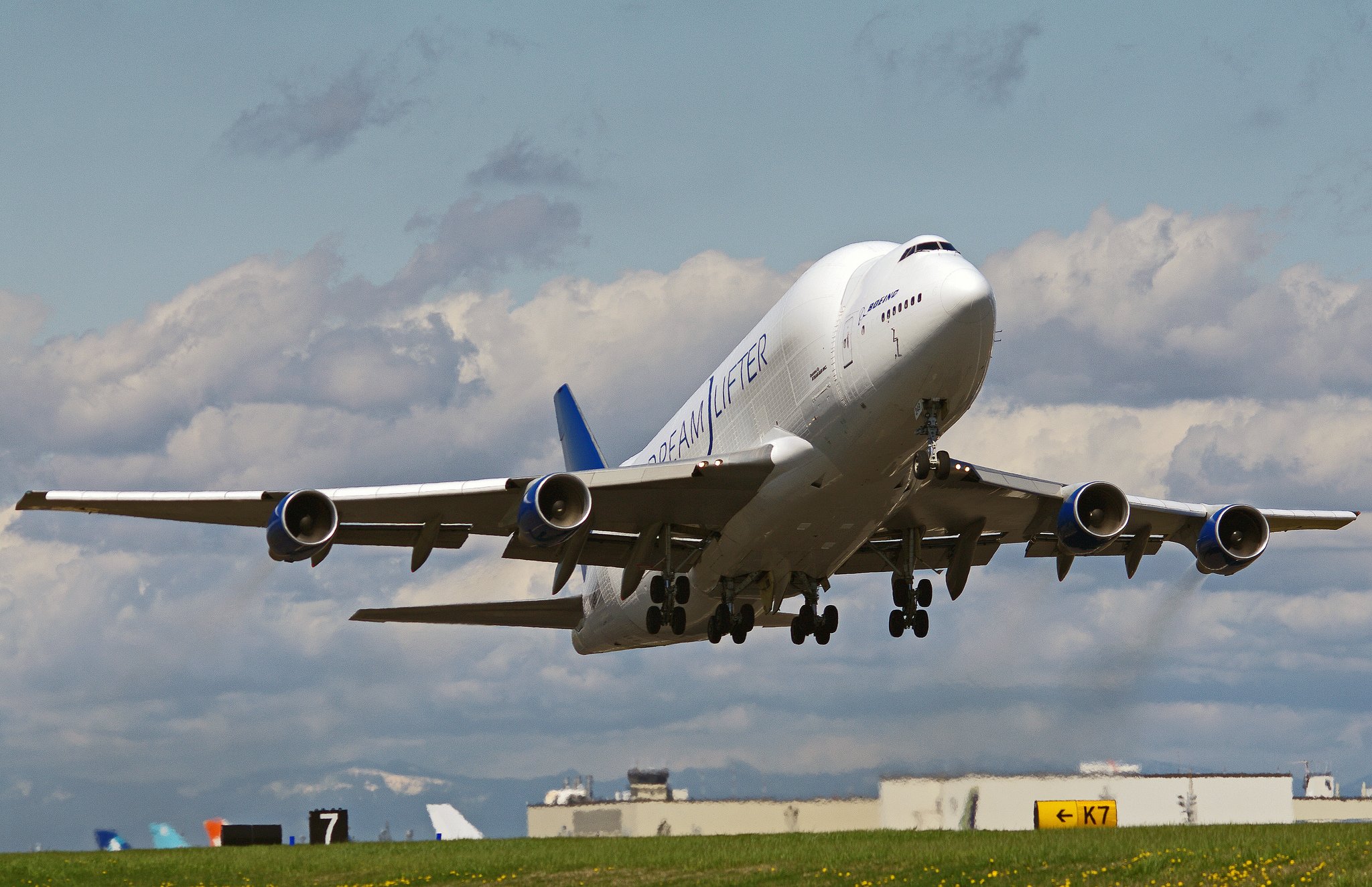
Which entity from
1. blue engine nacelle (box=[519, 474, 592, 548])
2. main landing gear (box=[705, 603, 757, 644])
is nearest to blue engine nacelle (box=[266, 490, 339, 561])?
blue engine nacelle (box=[519, 474, 592, 548])

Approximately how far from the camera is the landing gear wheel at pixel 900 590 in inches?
1622

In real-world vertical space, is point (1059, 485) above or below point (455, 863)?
above

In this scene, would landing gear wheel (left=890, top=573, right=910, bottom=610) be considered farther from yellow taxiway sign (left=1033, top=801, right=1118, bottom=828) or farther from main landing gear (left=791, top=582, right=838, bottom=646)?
yellow taxiway sign (left=1033, top=801, right=1118, bottom=828)

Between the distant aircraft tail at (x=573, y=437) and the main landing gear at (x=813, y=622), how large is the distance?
44.0ft

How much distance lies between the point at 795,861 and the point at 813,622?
6860 millimetres

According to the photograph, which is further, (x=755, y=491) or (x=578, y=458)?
(x=578, y=458)

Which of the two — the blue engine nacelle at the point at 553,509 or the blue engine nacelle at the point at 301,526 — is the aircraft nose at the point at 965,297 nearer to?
the blue engine nacelle at the point at 553,509

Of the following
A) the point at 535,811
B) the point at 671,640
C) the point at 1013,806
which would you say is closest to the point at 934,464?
the point at 671,640

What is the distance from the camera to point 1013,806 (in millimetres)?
57688

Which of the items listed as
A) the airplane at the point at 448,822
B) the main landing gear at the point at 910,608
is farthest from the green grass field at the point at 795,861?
A: the airplane at the point at 448,822

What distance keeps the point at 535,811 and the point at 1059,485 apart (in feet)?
196

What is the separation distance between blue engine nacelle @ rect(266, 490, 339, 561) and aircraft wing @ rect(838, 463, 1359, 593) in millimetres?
13665

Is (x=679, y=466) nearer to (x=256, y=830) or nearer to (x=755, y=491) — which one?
(x=755, y=491)

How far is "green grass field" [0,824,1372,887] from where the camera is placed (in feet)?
115
